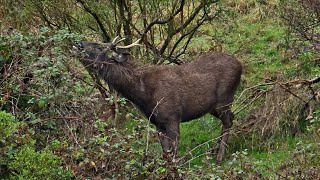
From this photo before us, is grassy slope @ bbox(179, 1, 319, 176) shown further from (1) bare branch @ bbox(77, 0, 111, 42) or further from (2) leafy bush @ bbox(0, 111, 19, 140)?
(2) leafy bush @ bbox(0, 111, 19, 140)

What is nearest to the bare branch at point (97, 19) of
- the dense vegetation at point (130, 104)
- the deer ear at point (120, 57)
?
the dense vegetation at point (130, 104)

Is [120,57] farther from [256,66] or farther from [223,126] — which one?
[256,66]

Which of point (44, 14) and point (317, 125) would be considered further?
point (44, 14)

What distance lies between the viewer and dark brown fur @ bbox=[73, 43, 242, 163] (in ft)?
38.5

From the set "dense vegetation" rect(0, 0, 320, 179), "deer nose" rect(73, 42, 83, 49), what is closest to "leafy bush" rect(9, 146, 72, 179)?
"dense vegetation" rect(0, 0, 320, 179)

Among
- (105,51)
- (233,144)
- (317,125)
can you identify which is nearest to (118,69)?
(105,51)

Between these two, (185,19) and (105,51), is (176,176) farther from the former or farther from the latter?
(185,19)

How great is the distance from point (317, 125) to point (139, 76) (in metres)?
2.84

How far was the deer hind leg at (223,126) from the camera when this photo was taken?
12078mm

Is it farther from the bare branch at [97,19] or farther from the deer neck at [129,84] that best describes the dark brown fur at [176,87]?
the bare branch at [97,19]

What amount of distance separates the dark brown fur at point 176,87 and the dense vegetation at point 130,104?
23cm

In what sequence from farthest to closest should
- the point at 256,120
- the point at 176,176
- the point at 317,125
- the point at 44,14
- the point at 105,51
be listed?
the point at 44,14 < the point at 256,120 < the point at 105,51 < the point at 317,125 < the point at 176,176

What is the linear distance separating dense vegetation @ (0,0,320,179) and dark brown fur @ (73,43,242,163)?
23 centimetres

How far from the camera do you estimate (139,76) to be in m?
12.0
